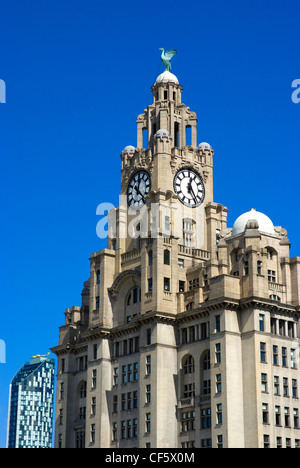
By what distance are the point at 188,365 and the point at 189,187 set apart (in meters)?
30.7

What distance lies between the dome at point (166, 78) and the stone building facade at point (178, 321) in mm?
305

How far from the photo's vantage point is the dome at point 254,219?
129 metres

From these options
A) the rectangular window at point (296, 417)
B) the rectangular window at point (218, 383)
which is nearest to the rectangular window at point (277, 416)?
the rectangular window at point (296, 417)

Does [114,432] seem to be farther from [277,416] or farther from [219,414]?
[277,416]

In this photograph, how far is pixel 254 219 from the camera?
128m

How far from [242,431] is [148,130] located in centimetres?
5472

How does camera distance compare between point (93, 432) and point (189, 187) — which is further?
point (189, 187)

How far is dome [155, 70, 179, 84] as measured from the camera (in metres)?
148

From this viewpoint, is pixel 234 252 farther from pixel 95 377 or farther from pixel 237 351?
pixel 95 377

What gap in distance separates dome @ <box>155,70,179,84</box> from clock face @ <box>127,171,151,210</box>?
1698cm

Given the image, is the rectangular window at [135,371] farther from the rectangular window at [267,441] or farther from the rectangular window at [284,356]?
the rectangular window at [267,441]

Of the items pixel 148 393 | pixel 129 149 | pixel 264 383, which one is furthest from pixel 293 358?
pixel 129 149
